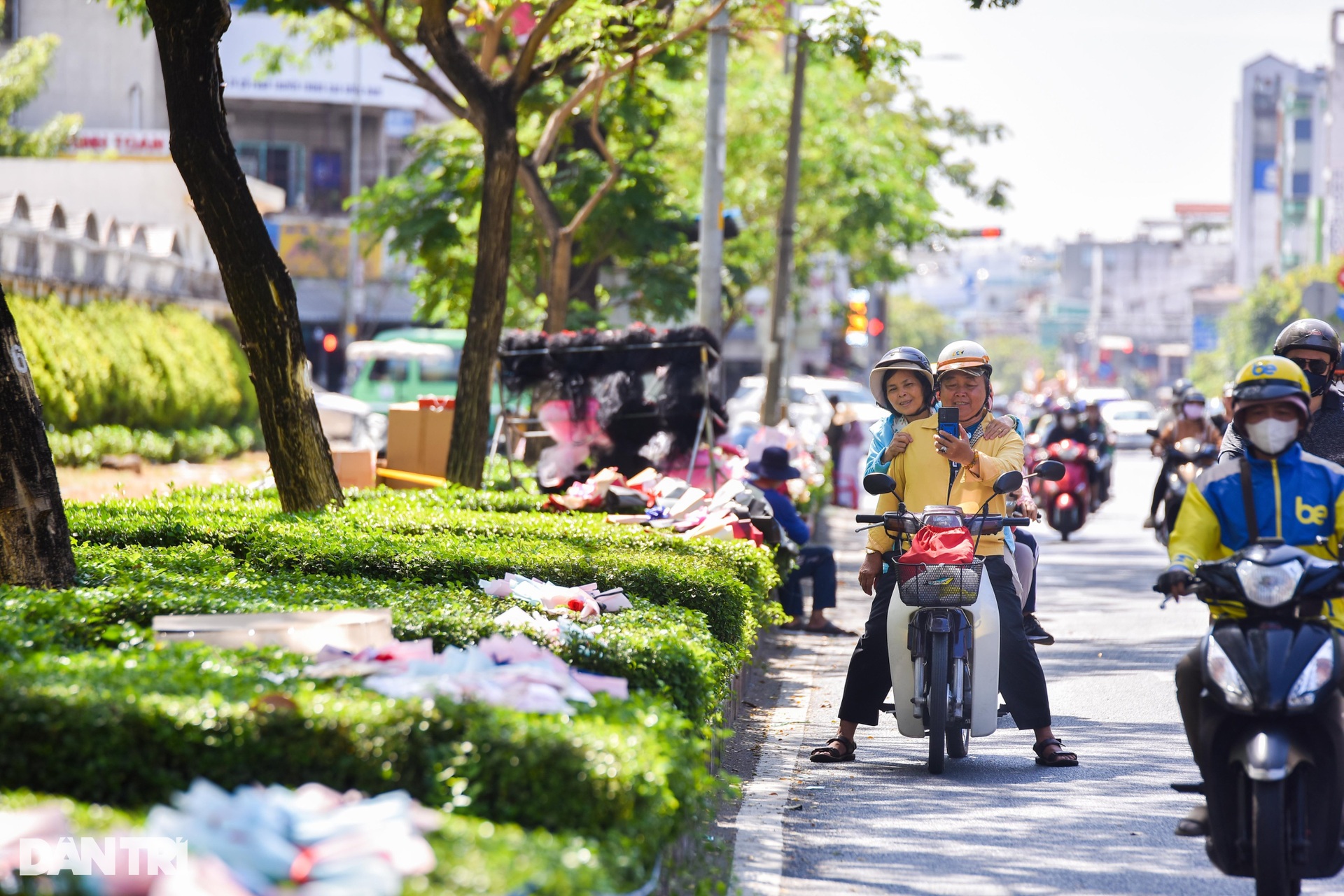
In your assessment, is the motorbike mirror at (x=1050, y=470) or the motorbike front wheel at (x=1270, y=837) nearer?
the motorbike front wheel at (x=1270, y=837)

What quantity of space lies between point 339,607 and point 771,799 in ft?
6.46

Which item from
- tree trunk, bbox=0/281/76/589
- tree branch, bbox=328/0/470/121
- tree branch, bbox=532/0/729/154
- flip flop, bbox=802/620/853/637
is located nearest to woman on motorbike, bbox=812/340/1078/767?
tree trunk, bbox=0/281/76/589

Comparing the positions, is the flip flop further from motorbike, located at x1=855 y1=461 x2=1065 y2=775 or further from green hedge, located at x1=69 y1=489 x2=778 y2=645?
motorbike, located at x1=855 y1=461 x2=1065 y2=775

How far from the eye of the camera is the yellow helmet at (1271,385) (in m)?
5.09

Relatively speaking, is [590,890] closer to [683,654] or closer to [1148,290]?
[683,654]

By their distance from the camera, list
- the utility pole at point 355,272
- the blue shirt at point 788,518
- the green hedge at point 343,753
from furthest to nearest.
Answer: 1. the utility pole at point 355,272
2. the blue shirt at point 788,518
3. the green hedge at point 343,753

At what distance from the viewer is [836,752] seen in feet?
24.6


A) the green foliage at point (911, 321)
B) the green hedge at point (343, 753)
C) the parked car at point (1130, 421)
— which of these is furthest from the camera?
the green foliage at point (911, 321)

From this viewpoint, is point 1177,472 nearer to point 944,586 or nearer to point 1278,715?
point 944,586

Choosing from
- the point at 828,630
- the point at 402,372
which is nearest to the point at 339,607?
the point at 828,630

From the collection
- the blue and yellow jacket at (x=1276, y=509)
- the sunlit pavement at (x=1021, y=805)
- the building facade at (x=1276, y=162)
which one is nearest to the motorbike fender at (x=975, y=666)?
the sunlit pavement at (x=1021, y=805)

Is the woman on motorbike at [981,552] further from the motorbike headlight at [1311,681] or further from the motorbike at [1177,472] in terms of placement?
the motorbike at [1177,472]

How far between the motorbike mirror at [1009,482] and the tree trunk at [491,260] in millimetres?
6214
